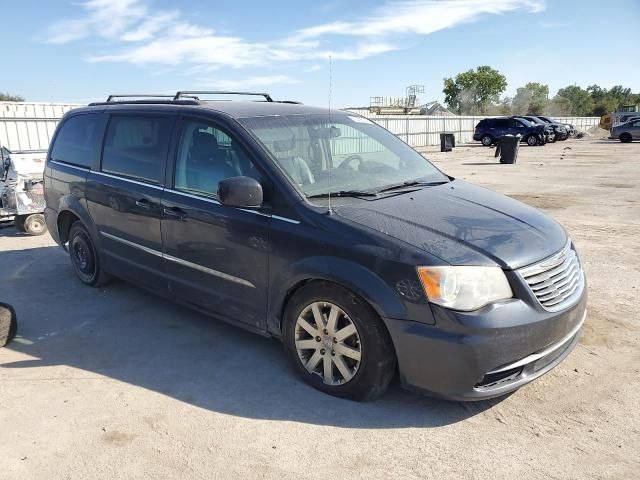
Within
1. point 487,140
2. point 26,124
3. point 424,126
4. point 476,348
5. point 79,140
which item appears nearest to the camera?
point 476,348

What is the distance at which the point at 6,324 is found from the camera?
13.7 ft

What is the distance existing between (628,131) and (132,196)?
3601 centimetres

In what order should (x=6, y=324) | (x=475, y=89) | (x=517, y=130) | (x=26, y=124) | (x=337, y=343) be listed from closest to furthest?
(x=337, y=343), (x=6, y=324), (x=26, y=124), (x=517, y=130), (x=475, y=89)

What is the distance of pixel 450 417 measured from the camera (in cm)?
314

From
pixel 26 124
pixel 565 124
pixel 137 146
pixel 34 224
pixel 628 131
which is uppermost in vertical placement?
pixel 26 124

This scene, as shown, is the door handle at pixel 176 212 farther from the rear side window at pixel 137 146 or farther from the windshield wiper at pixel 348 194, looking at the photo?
the windshield wiper at pixel 348 194

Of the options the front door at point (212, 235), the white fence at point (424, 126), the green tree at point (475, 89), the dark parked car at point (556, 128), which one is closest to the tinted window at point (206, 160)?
the front door at point (212, 235)

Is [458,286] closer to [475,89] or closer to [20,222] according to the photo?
[20,222]

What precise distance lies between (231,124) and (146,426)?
206cm

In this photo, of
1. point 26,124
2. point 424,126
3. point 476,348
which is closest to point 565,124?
point 424,126

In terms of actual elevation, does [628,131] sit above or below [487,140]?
above

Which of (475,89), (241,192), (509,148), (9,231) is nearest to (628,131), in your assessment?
(509,148)

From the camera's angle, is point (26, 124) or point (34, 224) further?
point (26, 124)

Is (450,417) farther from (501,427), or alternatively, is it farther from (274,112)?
(274,112)
